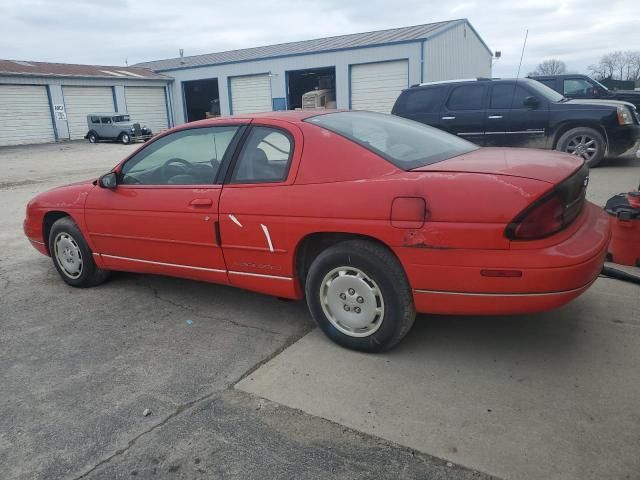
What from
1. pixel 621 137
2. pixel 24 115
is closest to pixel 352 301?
pixel 621 137

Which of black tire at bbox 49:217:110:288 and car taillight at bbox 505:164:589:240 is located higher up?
car taillight at bbox 505:164:589:240

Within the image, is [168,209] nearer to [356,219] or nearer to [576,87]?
[356,219]

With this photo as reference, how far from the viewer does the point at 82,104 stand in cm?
3023

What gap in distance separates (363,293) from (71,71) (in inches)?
1283

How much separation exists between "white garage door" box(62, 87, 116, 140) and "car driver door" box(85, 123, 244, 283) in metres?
29.1

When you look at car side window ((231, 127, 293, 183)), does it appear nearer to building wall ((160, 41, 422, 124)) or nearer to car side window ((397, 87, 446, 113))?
car side window ((397, 87, 446, 113))

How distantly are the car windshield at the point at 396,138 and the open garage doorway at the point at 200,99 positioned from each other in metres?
32.3

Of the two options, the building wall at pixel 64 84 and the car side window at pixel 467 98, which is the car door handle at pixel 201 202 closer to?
the car side window at pixel 467 98

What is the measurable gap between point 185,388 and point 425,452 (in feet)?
4.54

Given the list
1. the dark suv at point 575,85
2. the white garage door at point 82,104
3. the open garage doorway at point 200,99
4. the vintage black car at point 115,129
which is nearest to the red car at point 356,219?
the dark suv at point 575,85

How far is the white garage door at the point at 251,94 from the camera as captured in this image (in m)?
29.8

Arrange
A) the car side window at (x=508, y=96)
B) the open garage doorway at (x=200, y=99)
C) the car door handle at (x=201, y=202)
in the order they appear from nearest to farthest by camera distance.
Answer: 1. the car door handle at (x=201, y=202)
2. the car side window at (x=508, y=96)
3. the open garage doorway at (x=200, y=99)

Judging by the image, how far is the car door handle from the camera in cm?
350

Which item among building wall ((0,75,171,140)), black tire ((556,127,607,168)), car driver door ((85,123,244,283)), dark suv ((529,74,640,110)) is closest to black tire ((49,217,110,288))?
car driver door ((85,123,244,283))
